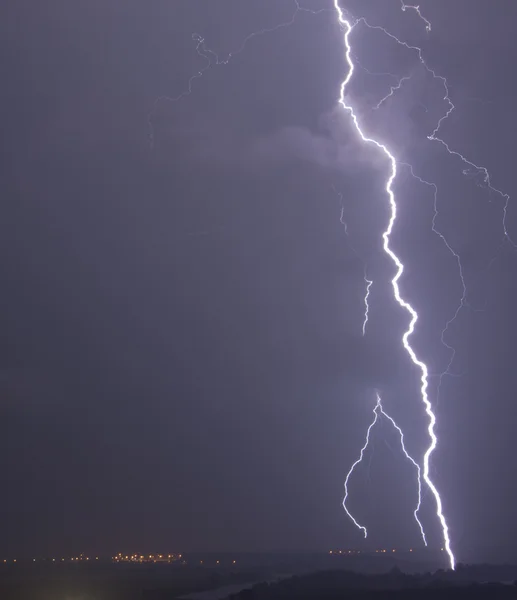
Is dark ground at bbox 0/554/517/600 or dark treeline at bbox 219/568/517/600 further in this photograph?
dark ground at bbox 0/554/517/600

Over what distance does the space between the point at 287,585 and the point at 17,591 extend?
1107cm

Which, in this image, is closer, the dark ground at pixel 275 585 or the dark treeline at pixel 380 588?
the dark treeline at pixel 380 588

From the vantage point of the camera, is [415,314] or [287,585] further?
[287,585]

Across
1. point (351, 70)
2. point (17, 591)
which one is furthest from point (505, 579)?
point (351, 70)

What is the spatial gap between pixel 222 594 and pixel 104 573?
56.3 ft

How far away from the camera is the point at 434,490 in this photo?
952 inches

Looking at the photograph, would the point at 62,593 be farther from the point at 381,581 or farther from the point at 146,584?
the point at 381,581

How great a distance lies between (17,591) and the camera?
31812mm

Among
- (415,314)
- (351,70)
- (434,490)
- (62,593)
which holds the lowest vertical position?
(62,593)

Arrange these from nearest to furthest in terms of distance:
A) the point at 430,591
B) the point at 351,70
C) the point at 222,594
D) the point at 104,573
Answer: the point at 351,70 < the point at 430,591 < the point at 222,594 < the point at 104,573

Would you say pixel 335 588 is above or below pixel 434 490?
below

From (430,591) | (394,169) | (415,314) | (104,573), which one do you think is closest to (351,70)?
(394,169)

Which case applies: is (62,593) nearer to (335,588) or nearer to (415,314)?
(335,588)

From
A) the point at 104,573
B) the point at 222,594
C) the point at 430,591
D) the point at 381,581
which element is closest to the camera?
the point at 430,591
